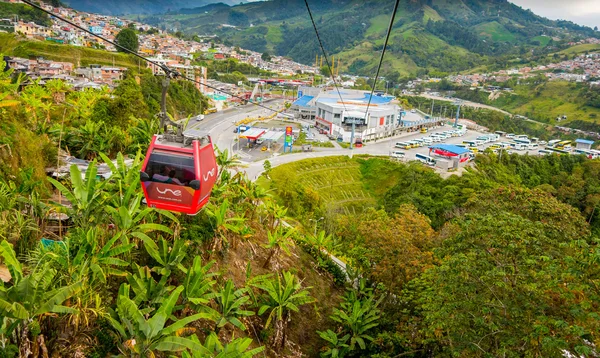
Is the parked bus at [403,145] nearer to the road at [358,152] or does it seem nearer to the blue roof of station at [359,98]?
the road at [358,152]

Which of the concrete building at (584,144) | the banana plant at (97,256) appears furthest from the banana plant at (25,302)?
the concrete building at (584,144)

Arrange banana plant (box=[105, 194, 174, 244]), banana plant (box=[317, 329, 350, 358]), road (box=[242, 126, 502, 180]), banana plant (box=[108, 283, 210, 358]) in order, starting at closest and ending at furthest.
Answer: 1. banana plant (box=[108, 283, 210, 358])
2. banana plant (box=[105, 194, 174, 244])
3. banana plant (box=[317, 329, 350, 358])
4. road (box=[242, 126, 502, 180])

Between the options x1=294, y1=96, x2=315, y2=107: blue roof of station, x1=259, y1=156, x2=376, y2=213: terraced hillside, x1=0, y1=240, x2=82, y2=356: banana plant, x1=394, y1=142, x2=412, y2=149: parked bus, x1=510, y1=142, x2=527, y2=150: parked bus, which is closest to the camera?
x1=0, y1=240, x2=82, y2=356: banana plant

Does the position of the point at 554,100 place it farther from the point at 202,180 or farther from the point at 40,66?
the point at 202,180

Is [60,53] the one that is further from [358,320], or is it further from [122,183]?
[358,320]

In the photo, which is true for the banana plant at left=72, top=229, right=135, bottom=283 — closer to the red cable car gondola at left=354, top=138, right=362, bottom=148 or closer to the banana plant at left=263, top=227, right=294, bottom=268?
the banana plant at left=263, top=227, right=294, bottom=268

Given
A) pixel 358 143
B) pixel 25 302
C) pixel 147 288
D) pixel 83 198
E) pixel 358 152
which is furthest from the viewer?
pixel 358 143

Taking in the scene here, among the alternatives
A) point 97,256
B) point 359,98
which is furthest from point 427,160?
point 97,256

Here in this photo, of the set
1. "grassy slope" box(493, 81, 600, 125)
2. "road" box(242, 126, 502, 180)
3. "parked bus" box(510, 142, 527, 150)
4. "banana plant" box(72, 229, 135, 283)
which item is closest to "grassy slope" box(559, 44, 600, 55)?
"grassy slope" box(493, 81, 600, 125)
